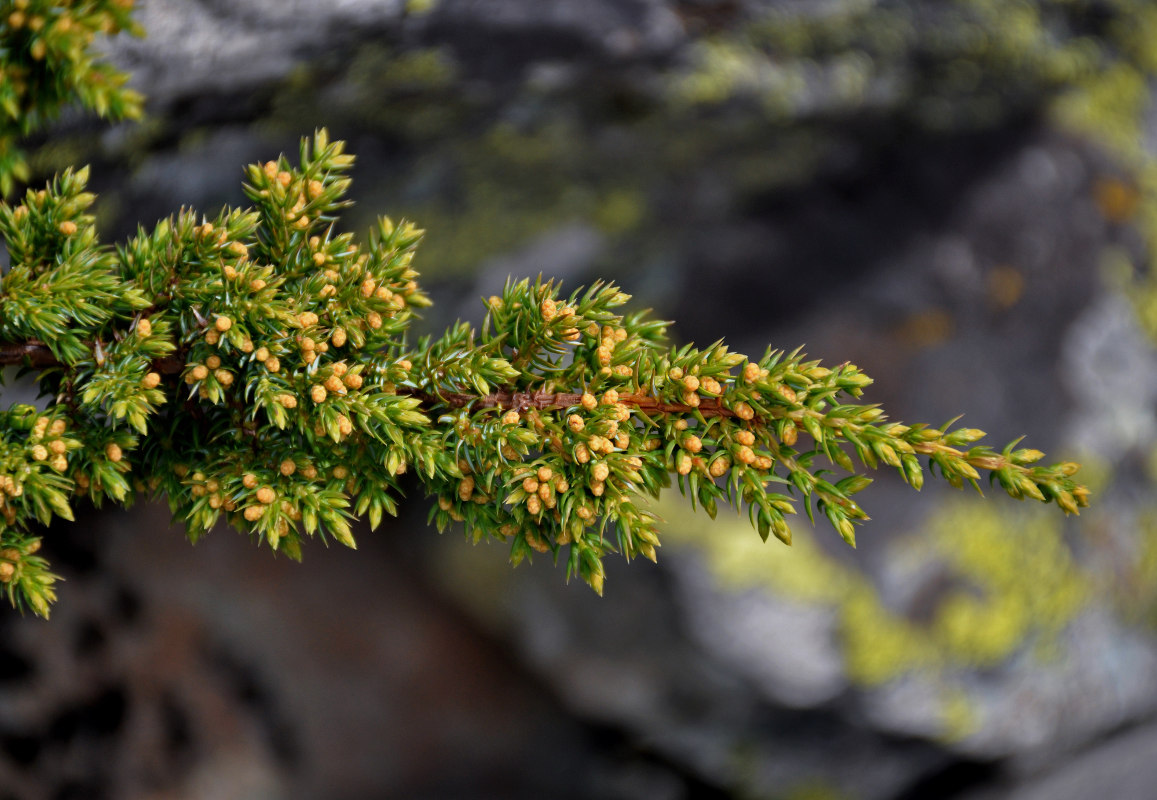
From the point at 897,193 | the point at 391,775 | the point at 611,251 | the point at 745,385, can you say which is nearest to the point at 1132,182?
the point at 897,193

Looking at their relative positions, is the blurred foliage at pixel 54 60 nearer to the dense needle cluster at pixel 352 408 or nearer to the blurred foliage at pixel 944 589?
the dense needle cluster at pixel 352 408

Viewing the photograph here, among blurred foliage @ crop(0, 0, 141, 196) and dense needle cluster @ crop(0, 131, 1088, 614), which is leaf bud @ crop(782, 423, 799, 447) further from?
blurred foliage @ crop(0, 0, 141, 196)

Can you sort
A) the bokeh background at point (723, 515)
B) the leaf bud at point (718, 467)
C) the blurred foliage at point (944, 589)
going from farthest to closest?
1. the blurred foliage at point (944, 589)
2. the bokeh background at point (723, 515)
3. the leaf bud at point (718, 467)

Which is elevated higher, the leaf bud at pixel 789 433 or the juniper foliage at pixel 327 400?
the leaf bud at pixel 789 433

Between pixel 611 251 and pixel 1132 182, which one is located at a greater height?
pixel 1132 182

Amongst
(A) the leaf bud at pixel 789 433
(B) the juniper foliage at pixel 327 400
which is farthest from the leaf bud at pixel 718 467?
(A) the leaf bud at pixel 789 433

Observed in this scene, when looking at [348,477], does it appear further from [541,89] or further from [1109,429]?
[1109,429]

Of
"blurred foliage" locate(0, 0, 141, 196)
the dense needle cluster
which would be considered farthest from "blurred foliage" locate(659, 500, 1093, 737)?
"blurred foliage" locate(0, 0, 141, 196)
